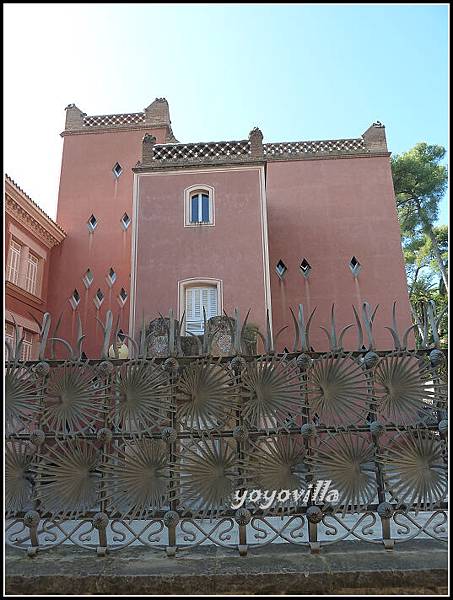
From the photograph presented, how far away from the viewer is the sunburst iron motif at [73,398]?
335cm

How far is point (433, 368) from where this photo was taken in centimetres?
337

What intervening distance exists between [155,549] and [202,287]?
9.35 metres

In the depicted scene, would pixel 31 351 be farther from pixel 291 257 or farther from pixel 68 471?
pixel 68 471

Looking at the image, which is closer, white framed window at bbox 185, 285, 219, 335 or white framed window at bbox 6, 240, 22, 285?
white framed window at bbox 185, 285, 219, 335

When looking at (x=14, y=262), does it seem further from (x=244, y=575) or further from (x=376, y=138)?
(x=376, y=138)

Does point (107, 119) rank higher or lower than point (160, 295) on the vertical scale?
higher

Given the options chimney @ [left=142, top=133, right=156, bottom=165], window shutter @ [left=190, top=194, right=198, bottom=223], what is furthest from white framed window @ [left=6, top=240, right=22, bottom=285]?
window shutter @ [left=190, top=194, right=198, bottom=223]

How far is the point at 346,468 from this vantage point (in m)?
3.22

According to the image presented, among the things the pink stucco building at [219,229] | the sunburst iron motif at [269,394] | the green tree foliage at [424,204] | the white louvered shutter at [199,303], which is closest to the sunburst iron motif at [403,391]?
the sunburst iron motif at [269,394]

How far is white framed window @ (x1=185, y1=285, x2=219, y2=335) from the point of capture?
39.1 feet

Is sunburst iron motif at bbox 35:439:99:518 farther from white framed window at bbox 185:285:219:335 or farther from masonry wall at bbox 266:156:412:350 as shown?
masonry wall at bbox 266:156:412:350

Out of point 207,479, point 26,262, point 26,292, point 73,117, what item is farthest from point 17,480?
point 73,117

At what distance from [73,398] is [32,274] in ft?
38.4

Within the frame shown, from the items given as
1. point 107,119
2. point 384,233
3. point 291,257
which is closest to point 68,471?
point 291,257
